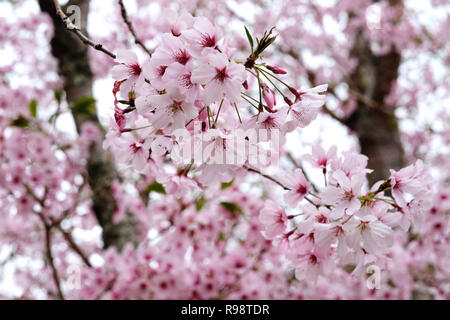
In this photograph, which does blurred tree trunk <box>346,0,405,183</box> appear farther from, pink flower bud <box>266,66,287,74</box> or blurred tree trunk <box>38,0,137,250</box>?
pink flower bud <box>266,66,287,74</box>

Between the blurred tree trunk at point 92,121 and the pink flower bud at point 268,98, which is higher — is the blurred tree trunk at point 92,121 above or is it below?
above

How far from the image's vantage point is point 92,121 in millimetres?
3105

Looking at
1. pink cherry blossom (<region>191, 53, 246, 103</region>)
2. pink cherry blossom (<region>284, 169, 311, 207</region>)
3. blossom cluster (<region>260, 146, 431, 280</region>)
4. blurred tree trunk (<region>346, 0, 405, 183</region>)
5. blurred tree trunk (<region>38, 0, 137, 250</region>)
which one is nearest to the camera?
pink cherry blossom (<region>191, 53, 246, 103</region>)

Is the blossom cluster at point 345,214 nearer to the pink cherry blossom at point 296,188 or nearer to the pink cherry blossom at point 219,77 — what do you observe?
the pink cherry blossom at point 296,188

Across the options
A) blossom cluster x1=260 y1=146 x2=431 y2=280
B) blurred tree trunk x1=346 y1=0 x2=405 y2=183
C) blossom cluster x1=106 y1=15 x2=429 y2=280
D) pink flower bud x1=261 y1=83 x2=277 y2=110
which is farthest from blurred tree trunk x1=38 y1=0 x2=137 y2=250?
blurred tree trunk x1=346 y1=0 x2=405 y2=183

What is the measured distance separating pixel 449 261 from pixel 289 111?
82.1 inches

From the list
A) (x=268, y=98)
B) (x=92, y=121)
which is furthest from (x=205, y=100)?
(x=92, y=121)

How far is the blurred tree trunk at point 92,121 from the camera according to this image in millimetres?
2967

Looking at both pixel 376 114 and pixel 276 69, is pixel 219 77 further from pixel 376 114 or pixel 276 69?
pixel 376 114

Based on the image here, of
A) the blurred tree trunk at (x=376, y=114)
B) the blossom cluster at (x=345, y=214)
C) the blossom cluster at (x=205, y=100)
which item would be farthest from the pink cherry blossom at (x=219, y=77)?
the blurred tree trunk at (x=376, y=114)

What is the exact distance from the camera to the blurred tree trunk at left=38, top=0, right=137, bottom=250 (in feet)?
9.73
